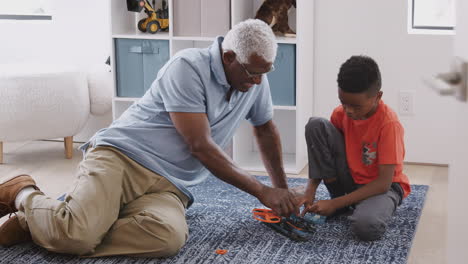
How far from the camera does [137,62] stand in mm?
3125

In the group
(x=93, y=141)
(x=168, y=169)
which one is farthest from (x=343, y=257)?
(x=93, y=141)

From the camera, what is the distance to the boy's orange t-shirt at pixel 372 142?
6.98ft

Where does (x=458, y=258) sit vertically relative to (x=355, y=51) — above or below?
below

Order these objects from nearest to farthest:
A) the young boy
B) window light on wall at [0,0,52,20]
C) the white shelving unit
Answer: the young boy < the white shelving unit < window light on wall at [0,0,52,20]

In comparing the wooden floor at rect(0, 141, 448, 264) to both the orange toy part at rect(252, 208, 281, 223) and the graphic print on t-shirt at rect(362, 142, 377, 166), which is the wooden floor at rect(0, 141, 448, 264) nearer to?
the graphic print on t-shirt at rect(362, 142, 377, 166)

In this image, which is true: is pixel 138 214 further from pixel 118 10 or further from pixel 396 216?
pixel 118 10

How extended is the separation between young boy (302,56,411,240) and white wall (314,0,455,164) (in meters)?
0.82

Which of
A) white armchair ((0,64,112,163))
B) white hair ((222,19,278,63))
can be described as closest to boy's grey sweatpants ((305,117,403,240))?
white hair ((222,19,278,63))

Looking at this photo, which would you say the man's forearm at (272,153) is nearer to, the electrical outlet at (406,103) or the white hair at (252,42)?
the white hair at (252,42)

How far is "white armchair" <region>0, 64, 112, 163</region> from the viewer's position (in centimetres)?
311

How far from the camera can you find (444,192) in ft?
8.91

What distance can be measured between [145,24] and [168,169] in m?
1.17

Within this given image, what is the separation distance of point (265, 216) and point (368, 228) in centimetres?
36

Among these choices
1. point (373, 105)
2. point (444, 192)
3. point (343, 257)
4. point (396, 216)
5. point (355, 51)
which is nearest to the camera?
point (343, 257)
